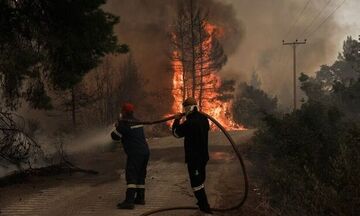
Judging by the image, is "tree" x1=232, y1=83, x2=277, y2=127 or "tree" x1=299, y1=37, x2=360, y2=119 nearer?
"tree" x1=299, y1=37, x2=360, y2=119

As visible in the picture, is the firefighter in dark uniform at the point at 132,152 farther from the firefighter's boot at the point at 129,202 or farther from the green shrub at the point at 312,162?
the green shrub at the point at 312,162

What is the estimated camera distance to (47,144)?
850 inches

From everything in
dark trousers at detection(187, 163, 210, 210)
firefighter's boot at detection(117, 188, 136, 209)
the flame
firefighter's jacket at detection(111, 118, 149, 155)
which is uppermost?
the flame

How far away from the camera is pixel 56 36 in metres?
12.0

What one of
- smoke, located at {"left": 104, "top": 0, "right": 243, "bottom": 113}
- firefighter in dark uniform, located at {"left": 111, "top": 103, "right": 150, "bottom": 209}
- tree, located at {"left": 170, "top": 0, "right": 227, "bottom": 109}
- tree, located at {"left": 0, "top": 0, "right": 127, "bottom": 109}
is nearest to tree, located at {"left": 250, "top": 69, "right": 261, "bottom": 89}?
smoke, located at {"left": 104, "top": 0, "right": 243, "bottom": 113}

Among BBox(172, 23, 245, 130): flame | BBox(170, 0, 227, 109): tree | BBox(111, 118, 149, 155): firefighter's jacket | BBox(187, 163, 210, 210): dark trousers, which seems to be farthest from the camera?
BBox(172, 23, 245, 130): flame

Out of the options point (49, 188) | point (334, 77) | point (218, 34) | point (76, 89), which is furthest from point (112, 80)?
point (334, 77)

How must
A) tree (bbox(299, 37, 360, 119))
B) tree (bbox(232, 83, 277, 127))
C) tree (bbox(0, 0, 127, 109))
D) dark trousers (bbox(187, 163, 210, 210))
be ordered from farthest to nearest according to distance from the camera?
tree (bbox(232, 83, 277, 127)) < tree (bbox(299, 37, 360, 119)) < tree (bbox(0, 0, 127, 109)) < dark trousers (bbox(187, 163, 210, 210))

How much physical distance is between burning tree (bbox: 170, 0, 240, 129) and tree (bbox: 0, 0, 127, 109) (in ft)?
87.8

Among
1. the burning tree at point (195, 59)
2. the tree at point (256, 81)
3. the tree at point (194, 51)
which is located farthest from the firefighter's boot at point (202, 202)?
the tree at point (256, 81)

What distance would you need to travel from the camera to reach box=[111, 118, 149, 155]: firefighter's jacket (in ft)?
27.8

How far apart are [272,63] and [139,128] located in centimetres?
8983

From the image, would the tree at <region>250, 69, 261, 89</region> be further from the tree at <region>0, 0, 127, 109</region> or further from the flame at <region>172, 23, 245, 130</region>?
the tree at <region>0, 0, 127, 109</region>

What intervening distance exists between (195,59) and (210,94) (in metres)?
3.62
